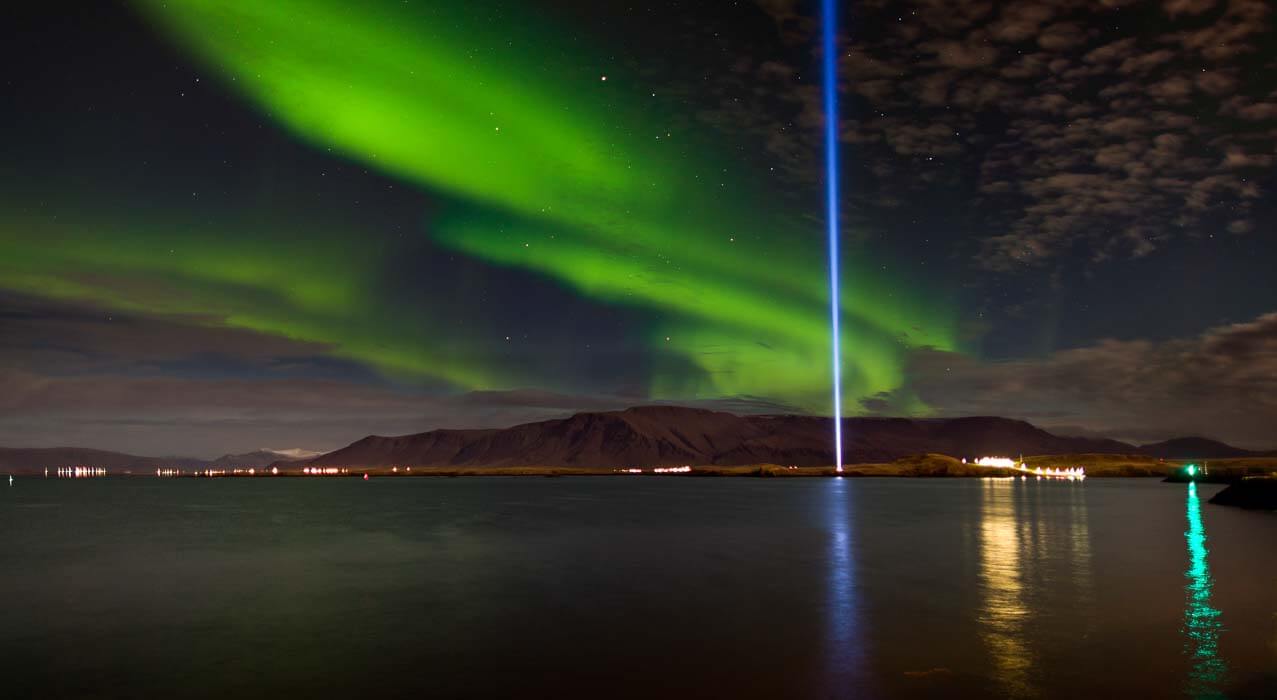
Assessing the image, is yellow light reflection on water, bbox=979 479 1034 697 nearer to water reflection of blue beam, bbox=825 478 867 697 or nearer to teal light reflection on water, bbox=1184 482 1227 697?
water reflection of blue beam, bbox=825 478 867 697

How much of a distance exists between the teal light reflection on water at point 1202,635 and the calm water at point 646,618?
4.1 inches

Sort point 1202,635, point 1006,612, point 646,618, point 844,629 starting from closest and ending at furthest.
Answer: point 1202,635 → point 844,629 → point 646,618 → point 1006,612

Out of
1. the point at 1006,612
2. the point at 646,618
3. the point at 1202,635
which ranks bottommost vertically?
the point at 646,618

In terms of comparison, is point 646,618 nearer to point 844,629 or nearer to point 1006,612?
point 844,629

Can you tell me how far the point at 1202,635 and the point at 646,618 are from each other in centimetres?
1545

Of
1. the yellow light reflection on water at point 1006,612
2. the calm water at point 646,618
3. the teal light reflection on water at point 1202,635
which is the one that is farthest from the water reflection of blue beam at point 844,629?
the teal light reflection on water at point 1202,635

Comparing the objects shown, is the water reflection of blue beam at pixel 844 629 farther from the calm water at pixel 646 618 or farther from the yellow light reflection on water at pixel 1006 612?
the yellow light reflection on water at pixel 1006 612

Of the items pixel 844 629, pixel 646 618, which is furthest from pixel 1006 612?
pixel 646 618

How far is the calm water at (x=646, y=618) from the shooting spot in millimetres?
18766

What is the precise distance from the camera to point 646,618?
1049 inches

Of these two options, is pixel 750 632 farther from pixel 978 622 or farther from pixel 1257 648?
pixel 1257 648

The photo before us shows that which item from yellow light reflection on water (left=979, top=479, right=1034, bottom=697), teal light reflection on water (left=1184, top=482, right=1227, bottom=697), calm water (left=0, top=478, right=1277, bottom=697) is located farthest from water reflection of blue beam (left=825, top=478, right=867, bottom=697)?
teal light reflection on water (left=1184, top=482, right=1227, bottom=697)

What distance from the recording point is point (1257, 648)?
21078mm

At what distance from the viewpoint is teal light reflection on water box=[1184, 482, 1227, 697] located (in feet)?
58.2
